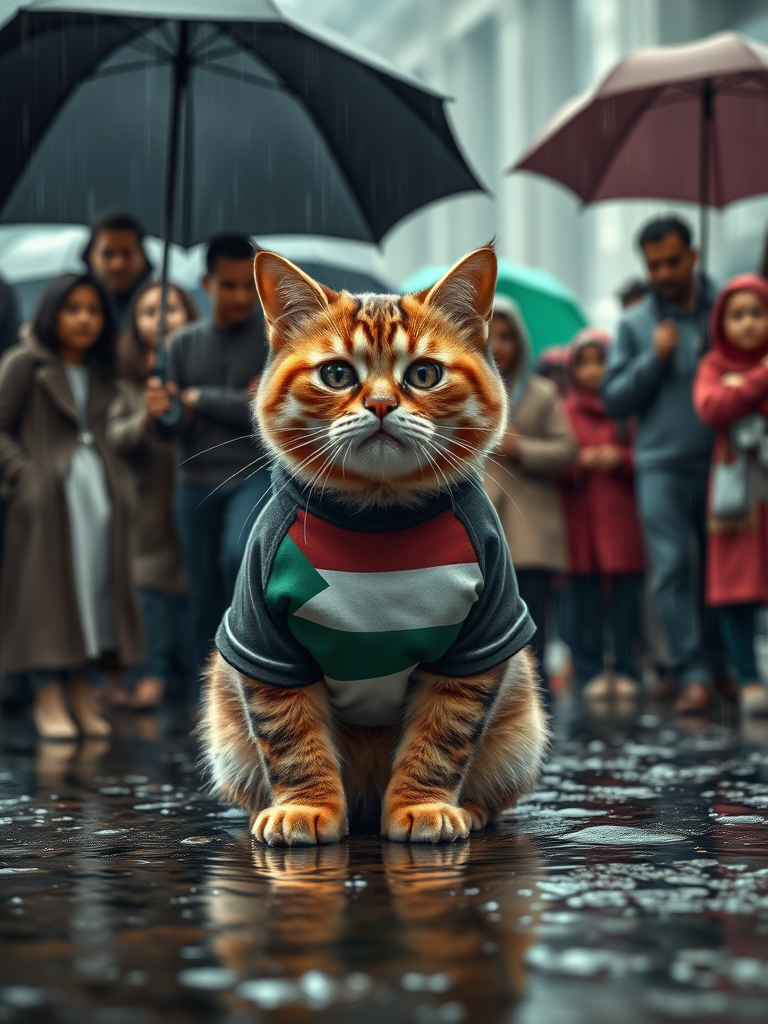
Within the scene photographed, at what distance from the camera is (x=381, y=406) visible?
2.84 meters

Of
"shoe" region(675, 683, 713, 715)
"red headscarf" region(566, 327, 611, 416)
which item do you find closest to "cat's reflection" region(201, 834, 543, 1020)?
"shoe" region(675, 683, 713, 715)

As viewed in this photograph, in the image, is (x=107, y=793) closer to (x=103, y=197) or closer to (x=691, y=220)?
(x=103, y=197)

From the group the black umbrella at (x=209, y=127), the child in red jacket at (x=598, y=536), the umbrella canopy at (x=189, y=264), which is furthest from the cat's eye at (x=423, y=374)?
the umbrella canopy at (x=189, y=264)

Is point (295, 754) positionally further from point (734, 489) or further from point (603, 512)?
point (603, 512)

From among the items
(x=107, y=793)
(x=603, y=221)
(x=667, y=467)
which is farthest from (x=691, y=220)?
(x=107, y=793)

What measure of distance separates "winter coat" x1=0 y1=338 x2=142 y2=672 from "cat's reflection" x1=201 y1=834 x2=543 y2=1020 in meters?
3.10

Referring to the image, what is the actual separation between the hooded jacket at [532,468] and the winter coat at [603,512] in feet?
2.20

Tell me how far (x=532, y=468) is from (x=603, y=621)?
161 centimetres

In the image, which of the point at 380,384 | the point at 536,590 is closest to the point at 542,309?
the point at 536,590

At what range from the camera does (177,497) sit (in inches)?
241

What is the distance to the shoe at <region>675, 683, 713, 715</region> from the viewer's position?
6.39 metres

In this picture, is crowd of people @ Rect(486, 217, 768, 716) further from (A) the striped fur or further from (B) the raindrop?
(B) the raindrop

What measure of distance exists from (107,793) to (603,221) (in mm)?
11733

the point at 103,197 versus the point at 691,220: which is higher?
the point at 691,220
